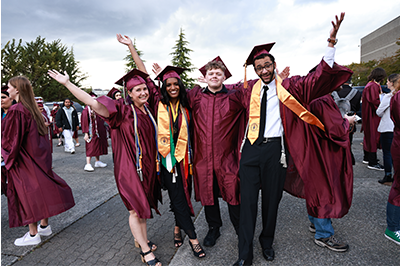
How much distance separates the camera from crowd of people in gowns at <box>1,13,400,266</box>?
259cm

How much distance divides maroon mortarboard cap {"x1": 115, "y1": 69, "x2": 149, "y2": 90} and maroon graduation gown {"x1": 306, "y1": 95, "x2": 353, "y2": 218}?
1827 mm

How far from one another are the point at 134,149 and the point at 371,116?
5.35 m

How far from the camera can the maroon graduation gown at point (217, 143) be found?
9.40 ft

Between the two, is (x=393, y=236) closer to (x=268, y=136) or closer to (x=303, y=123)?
(x=303, y=123)

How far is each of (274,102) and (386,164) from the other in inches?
135

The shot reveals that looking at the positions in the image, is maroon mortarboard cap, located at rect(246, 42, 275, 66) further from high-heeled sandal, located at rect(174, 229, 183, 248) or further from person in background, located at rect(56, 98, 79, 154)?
person in background, located at rect(56, 98, 79, 154)

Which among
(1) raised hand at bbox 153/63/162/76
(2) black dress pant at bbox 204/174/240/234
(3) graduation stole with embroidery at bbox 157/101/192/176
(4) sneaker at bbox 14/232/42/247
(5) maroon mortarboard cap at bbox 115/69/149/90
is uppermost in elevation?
(1) raised hand at bbox 153/63/162/76

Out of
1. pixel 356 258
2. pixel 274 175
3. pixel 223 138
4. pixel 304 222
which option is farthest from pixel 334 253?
pixel 223 138

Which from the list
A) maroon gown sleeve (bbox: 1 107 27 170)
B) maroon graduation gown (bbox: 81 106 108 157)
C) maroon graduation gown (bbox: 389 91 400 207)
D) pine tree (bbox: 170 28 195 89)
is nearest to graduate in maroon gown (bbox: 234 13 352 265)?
maroon graduation gown (bbox: 389 91 400 207)

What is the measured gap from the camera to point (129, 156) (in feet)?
8.61

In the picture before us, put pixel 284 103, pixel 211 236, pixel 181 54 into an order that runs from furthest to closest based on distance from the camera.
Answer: pixel 181 54 < pixel 211 236 < pixel 284 103

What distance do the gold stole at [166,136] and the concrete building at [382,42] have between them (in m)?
48.2

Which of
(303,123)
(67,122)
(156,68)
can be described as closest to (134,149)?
(156,68)

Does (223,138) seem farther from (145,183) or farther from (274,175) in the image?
(145,183)
